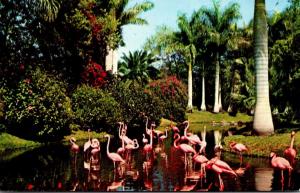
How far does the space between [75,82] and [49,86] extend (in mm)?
3944

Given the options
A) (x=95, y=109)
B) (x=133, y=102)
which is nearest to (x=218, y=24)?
(x=133, y=102)

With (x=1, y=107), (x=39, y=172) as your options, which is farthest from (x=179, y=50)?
(x=39, y=172)

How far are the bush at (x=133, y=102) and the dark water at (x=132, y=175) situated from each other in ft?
29.7

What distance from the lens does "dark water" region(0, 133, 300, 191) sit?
34.8 feet

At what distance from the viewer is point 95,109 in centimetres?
2381

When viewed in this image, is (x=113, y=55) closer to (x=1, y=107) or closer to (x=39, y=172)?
(x=1, y=107)

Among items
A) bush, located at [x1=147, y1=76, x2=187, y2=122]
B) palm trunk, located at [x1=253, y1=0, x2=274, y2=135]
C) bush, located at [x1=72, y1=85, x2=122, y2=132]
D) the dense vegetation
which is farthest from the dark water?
bush, located at [x1=147, y1=76, x2=187, y2=122]

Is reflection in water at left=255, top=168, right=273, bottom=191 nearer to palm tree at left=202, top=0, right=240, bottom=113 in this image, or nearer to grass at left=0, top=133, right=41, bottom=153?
grass at left=0, top=133, right=41, bottom=153

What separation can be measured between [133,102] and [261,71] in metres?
10.3

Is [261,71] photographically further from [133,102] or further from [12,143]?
[133,102]

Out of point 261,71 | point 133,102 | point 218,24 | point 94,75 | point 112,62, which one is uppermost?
point 218,24

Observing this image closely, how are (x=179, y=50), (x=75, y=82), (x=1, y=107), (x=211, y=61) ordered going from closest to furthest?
(x=1, y=107) < (x=75, y=82) < (x=179, y=50) < (x=211, y=61)

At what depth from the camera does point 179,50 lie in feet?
131

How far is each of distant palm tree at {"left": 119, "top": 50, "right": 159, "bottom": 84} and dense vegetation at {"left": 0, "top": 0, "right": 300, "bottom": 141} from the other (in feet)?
0.18
